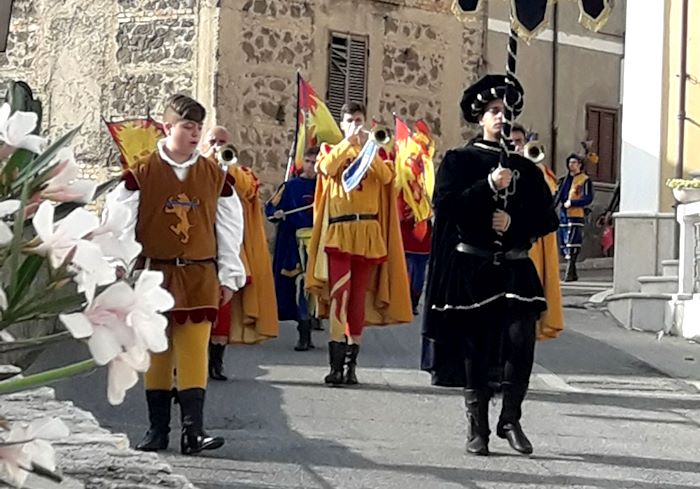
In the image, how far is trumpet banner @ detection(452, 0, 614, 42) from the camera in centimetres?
838

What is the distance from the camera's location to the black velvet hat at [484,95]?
24.8 ft

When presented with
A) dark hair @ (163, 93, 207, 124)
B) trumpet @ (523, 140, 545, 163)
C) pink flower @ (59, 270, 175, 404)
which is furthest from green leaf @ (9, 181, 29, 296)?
trumpet @ (523, 140, 545, 163)

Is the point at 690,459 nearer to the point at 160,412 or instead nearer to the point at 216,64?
the point at 160,412

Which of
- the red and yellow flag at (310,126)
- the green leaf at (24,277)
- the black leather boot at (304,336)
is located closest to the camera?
the green leaf at (24,277)

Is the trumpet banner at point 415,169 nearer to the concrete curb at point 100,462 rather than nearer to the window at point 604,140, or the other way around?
the concrete curb at point 100,462

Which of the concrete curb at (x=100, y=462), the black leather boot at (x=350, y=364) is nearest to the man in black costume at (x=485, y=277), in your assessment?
the concrete curb at (x=100, y=462)

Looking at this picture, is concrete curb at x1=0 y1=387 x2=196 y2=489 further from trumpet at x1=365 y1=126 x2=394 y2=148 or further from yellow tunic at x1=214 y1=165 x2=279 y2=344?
trumpet at x1=365 y1=126 x2=394 y2=148

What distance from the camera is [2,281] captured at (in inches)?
97.5

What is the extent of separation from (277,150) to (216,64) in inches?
59.2

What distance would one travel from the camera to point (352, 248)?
10.4 metres

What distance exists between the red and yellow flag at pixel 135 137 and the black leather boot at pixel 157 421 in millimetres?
2738

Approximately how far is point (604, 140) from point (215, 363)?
1903cm

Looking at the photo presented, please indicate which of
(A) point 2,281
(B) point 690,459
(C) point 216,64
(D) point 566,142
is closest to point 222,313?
(B) point 690,459

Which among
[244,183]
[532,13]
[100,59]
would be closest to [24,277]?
[532,13]
